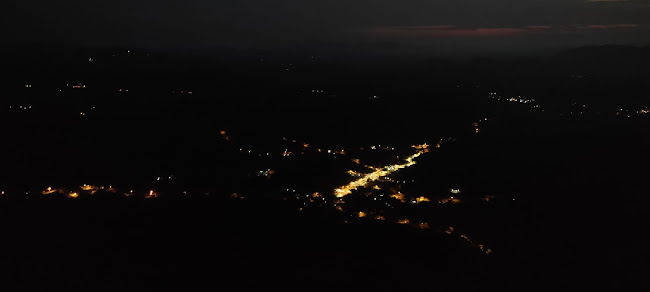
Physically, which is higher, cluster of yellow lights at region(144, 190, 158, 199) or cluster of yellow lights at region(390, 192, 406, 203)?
cluster of yellow lights at region(144, 190, 158, 199)

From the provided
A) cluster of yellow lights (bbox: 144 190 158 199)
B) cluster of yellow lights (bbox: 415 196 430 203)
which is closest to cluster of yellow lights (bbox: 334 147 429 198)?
cluster of yellow lights (bbox: 415 196 430 203)

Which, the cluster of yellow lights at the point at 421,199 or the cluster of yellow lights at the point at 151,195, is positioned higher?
the cluster of yellow lights at the point at 151,195

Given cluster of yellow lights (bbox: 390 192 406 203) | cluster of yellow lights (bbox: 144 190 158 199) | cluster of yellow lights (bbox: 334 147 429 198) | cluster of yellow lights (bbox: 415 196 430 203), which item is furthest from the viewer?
cluster of yellow lights (bbox: 334 147 429 198)

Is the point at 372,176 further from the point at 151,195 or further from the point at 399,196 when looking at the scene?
the point at 151,195

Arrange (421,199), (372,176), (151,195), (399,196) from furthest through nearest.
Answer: (372,176) → (399,196) → (421,199) → (151,195)

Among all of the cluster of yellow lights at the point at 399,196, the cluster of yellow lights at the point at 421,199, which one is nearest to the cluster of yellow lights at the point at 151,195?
the cluster of yellow lights at the point at 399,196

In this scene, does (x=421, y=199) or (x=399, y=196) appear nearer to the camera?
(x=421, y=199)

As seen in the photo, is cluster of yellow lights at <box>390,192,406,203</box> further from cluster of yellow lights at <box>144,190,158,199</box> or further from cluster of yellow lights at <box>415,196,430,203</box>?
cluster of yellow lights at <box>144,190,158,199</box>

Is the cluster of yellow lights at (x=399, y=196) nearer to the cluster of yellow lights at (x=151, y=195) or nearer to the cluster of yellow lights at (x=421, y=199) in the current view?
the cluster of yellow lights at (x=421, y=199)

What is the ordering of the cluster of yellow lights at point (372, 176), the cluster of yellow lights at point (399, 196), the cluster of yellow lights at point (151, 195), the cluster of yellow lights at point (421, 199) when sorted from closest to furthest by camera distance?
the cluster of yellow lights at point (151, 195) < the cluster of yellow lights at point (421, 199) < the cluster of yellow lights at point (399, 196) < the cluster of yellow lights at point (372, 176)

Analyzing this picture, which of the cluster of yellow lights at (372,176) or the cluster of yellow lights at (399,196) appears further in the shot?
the cluster of yellow lights at (372,176)

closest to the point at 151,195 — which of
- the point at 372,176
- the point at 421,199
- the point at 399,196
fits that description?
the point at 399,196

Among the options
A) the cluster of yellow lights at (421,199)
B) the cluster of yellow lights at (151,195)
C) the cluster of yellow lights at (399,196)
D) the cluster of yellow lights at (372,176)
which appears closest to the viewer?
the cluster of yellow lights at (151,195)
